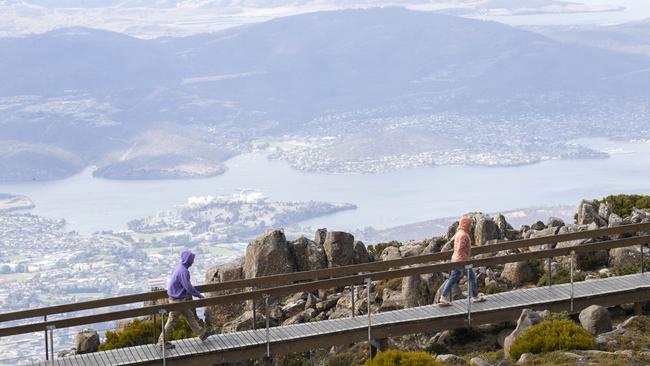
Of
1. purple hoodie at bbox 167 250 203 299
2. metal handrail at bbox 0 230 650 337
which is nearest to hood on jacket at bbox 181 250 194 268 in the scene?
purple hoodie at bbox 167 250 203 299

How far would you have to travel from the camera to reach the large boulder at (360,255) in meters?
28.6

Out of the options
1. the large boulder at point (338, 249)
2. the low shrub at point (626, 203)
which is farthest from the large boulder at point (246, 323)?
the low shrub at point (626, 203)

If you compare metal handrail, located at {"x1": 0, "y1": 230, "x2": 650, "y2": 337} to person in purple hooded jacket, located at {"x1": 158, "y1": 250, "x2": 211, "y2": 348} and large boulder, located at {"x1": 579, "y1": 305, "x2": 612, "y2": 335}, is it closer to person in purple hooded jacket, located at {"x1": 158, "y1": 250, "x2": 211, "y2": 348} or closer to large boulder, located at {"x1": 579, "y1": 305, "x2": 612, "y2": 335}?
person in purple hooded jacket, located at {"x1": 158, "y1": 250, "x2": 211, "y2": 348}

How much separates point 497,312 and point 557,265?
5.13 m

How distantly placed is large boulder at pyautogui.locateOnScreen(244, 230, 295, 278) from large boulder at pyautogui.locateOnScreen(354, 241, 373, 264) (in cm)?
193

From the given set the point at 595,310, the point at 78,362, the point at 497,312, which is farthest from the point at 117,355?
the point at 595,310

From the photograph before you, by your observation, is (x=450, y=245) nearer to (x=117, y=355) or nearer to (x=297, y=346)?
(x=297, y=346)

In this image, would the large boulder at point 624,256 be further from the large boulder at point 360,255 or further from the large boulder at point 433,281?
the large boulder at point 360,255

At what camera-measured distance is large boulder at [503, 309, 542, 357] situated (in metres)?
18.6

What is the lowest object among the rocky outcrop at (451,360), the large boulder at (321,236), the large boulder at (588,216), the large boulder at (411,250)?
the rocky outcrop at (451,360)

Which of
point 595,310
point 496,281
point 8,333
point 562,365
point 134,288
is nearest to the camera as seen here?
point 562,365

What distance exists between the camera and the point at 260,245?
2736 cm

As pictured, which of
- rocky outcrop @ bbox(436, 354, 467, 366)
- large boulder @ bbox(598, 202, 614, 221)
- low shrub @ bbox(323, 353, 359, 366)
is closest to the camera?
rocky outcrop @ bbox(436, 354, 467, 366)

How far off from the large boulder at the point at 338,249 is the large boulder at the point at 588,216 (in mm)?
Result: 5802
